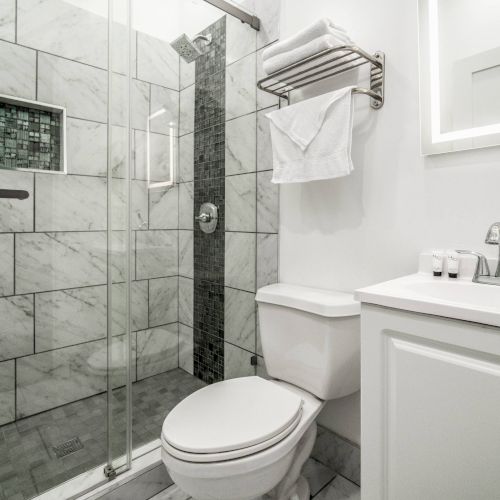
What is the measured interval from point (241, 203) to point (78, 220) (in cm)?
75

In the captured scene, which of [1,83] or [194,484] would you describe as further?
[1,83]

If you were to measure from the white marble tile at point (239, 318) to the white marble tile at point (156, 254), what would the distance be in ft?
1.07

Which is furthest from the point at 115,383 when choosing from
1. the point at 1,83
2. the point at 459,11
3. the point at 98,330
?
the point at 459,11

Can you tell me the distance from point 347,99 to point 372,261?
60 cm

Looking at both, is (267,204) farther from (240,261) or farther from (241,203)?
(240,261)

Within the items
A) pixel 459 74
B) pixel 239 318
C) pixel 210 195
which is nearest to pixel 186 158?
pixel 210 195

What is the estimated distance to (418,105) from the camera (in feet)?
3.96

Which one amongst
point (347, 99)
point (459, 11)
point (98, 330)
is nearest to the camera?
point (459, 11)

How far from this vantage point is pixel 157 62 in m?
1.54

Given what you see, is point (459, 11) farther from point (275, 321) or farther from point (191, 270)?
point (191, 270)

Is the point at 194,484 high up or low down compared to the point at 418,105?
down

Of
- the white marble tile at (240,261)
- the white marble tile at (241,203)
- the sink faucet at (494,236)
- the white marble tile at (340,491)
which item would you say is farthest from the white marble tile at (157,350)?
the sink faucet at (494,236)

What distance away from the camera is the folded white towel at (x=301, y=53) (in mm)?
1217

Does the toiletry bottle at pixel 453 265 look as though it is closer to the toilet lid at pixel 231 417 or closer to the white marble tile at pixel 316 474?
the toilet lid at pixel 231 417
